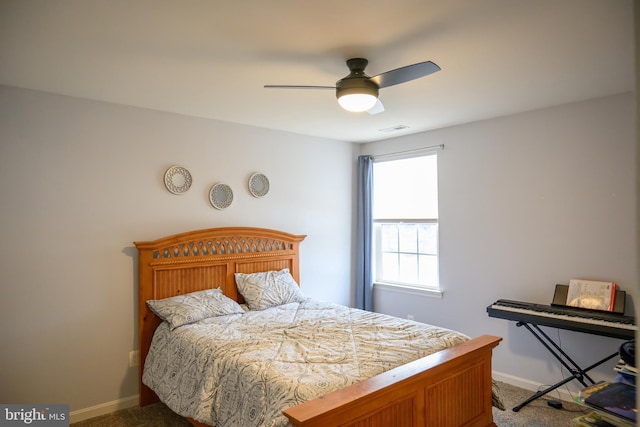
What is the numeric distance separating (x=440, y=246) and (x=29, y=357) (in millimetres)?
3717

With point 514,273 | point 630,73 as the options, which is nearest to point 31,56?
point 630,73

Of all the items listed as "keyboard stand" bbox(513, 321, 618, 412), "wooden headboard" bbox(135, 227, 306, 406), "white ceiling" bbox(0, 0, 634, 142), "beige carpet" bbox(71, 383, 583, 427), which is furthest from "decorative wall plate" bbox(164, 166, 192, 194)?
"keyboard stand" bbox(513, 321, 618, 412)

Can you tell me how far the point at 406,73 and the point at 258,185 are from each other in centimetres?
240

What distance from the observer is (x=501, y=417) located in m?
3.06

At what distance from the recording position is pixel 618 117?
10.3 feet

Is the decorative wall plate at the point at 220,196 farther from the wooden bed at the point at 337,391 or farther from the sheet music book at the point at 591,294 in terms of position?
the sheet music book at the point at 591,294

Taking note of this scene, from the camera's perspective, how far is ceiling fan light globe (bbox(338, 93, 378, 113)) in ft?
7.50

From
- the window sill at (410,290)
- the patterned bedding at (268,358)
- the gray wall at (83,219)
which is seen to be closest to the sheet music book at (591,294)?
the patterned bedding at (268,358)

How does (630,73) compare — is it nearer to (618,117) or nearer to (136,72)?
(618,117)

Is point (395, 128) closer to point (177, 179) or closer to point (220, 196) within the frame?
point (220, 196)

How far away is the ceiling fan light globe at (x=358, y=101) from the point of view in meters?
2.29

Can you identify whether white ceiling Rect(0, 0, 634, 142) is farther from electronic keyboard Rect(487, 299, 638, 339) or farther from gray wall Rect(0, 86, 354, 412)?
electronic keyboard Rect(487, 299, 638, 339)

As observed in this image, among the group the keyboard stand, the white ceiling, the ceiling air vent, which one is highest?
the white ceiling

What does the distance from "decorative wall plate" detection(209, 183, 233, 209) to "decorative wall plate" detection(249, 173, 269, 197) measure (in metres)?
0.26
